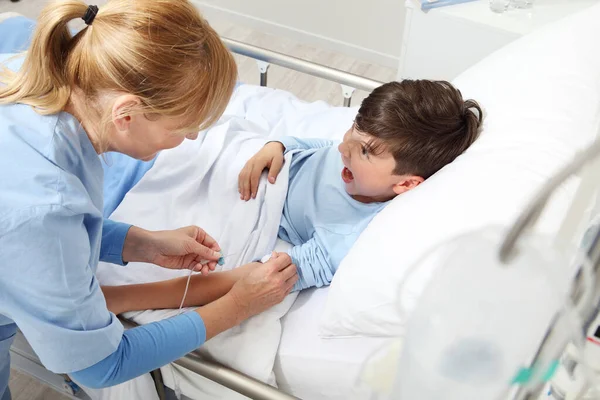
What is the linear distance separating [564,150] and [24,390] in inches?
61.5

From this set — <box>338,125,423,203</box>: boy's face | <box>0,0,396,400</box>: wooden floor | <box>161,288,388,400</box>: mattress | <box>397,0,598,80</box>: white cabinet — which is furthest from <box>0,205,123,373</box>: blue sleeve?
<box>0,0,396,400</box>: wooden floor

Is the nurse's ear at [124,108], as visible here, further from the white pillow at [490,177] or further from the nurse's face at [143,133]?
the white pillow at [490,177]

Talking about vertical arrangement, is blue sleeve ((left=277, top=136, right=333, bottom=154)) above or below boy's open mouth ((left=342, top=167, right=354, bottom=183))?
below

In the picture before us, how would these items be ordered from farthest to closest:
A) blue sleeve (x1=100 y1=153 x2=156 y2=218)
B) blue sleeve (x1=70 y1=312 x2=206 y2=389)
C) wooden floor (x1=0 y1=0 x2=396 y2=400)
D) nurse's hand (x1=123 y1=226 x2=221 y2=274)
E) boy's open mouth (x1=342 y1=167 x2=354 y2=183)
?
1. wooden floor (x1=0 y1=0 x2=396 y2=400)
2. blue sleeve (x1=100 y1=153 x2=156 y2=218)
3. boy's open mouth (x1=342 y1=167 x2=354 y2=183)
4. nurse's hand (x1=123 y1=226 x2=221 y2=274)
5. blue sleeve (x1=70 y1=312 x2=206 y2=389)

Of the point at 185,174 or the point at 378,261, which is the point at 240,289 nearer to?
the point at 378,261

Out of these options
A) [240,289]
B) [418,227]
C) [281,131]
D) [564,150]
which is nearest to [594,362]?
[418,227]

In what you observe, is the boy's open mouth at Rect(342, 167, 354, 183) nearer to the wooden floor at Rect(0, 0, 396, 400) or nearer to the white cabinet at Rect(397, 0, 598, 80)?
the white cabinet at Rect(397, 0, 598, 80)

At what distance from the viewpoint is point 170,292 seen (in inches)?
46.6

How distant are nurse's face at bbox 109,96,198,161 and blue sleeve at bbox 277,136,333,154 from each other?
0.48m

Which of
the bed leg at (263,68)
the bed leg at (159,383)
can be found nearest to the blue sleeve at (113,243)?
the bed leg at (159,383)

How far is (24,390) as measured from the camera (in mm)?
1630

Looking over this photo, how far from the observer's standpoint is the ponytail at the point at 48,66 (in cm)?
86

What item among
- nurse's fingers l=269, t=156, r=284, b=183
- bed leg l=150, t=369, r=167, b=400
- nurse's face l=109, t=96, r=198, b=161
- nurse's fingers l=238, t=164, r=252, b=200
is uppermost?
nurse's face l=109, t=96, r=198, b=161

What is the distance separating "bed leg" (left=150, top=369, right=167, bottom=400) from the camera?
122cm
